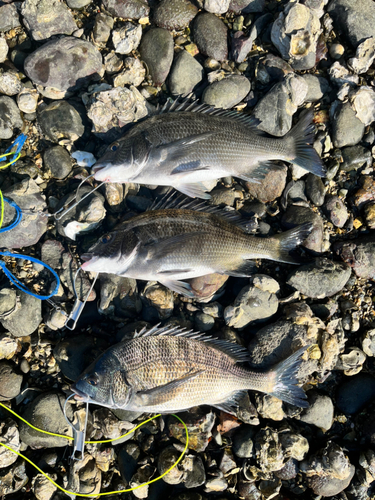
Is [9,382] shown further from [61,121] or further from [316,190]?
[316,190]

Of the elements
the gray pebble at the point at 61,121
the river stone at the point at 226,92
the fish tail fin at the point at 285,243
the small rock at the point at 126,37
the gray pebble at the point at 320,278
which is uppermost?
the small rock at the point at 126,37

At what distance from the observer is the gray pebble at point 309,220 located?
550cm

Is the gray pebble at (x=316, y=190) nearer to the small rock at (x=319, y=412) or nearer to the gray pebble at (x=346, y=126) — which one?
the gray pebble at (x=346, y=126)

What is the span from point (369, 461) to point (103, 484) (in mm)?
4137

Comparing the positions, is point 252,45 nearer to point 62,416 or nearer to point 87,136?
point 87,136

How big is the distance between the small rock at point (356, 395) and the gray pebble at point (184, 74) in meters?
5.58

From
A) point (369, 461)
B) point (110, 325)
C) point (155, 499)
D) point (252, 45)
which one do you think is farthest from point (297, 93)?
point (155, 499)

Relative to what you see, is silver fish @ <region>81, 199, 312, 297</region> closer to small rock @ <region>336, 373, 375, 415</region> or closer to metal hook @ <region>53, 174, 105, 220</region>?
metal hook @ <region>53, 174, 105, 220</region>

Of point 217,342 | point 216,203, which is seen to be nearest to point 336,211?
point 216,203

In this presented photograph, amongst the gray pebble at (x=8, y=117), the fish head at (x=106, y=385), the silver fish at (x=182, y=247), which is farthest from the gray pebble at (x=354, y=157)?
the gray pebble at (x=8, y=117)

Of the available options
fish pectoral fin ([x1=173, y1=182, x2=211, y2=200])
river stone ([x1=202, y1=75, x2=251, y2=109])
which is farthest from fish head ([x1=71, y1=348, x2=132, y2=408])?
river stone ([x1=202, y1=75, x2=251, y2=109])

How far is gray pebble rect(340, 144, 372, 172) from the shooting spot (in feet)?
18.9

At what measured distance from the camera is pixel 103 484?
527cm

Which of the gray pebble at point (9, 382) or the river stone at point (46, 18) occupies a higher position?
the river stone at point (46, 18)
